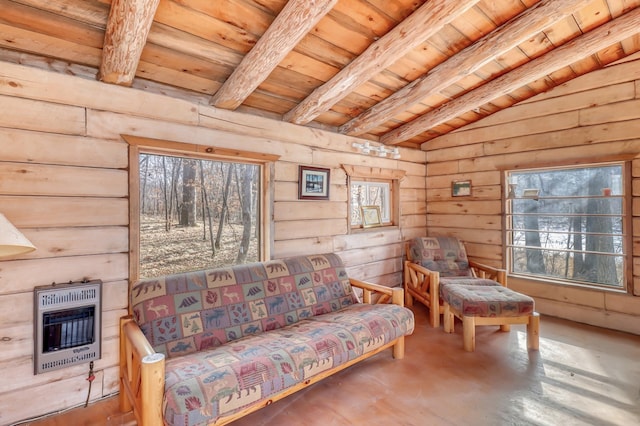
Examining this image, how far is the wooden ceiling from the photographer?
164 centimetres

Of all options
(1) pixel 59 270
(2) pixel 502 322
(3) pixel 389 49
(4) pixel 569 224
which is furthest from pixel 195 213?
(4) pixel 569 224

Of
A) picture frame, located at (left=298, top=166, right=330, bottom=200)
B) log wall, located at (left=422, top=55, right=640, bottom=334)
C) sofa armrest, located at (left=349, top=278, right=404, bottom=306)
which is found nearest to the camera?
sofa armrest, located at (left=349, top=278, right=404, bottom=306)

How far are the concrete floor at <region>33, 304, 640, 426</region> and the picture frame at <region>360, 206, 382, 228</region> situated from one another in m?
1.51

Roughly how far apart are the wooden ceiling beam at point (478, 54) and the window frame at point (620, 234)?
5.90 ft

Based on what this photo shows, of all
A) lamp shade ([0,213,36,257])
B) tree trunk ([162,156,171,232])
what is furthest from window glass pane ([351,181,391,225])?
lamp shade ([0,213,36,257])

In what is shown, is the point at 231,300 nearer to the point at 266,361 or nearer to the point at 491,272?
the point at 266,361

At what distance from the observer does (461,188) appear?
4125 millimetres

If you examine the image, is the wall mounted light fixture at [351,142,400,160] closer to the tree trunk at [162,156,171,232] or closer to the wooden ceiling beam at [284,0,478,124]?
the wooden ceiling beam at [284,0,478,124]

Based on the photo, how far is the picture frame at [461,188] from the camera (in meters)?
4.06

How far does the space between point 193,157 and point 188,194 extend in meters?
0.30

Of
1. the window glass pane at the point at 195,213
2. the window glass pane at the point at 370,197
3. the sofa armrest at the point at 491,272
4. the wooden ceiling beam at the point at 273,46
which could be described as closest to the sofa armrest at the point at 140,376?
the window glass pane at the point at 195,213

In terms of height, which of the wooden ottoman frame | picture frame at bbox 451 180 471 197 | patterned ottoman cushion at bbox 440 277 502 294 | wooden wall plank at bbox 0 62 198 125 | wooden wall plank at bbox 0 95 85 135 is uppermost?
wooden wall plank at bbox 0 62 198 125

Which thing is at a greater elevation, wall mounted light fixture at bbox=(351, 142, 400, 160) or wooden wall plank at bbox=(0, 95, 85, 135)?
wall mounted light fixture at bbox=(351, 142, 400, 160)

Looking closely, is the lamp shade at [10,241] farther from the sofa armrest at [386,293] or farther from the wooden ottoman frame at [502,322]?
the wooden ottoman frame at [502,322]
